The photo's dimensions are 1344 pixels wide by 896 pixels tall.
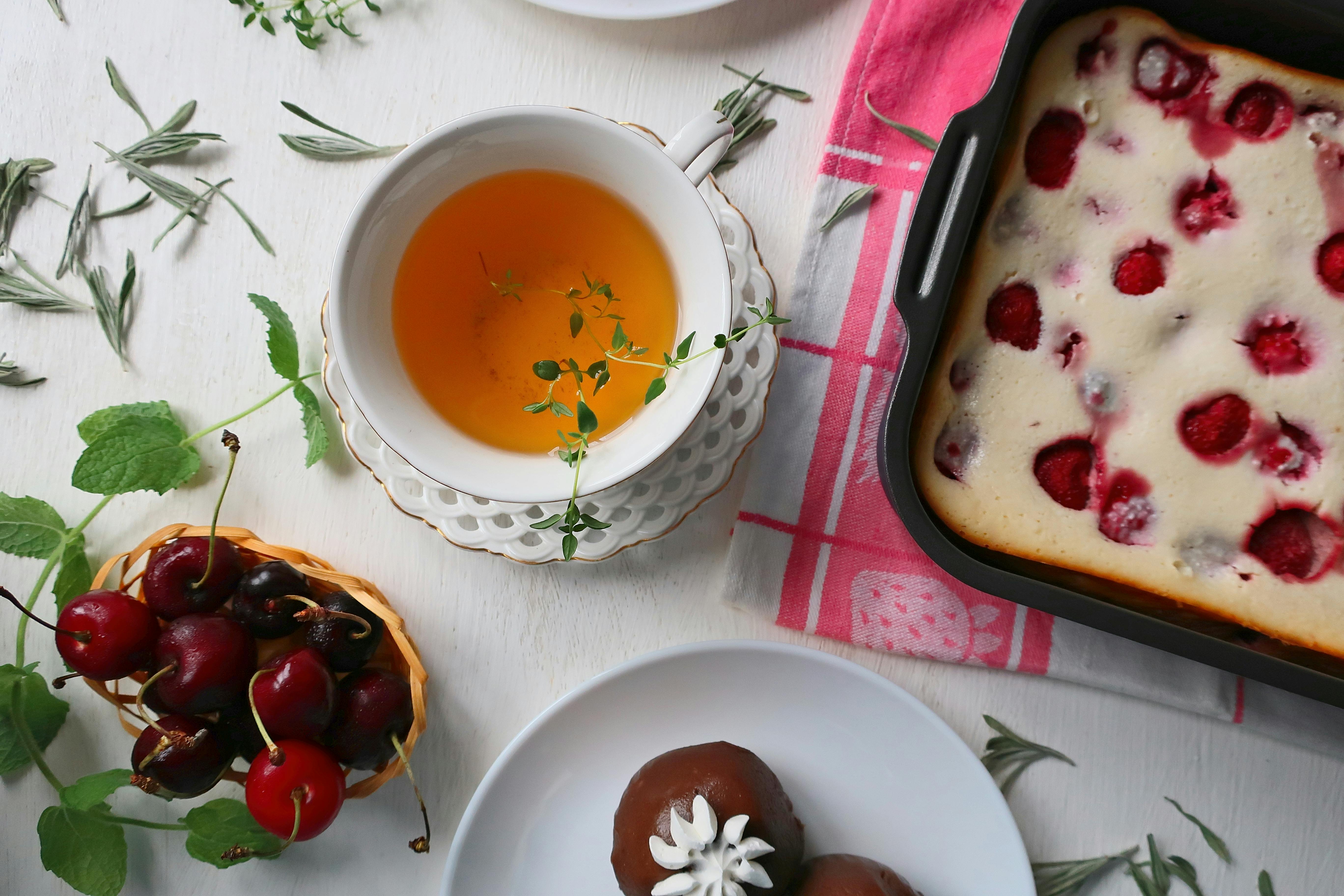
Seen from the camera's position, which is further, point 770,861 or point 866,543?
point 866,543

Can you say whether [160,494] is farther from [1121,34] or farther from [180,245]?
[1121,34]

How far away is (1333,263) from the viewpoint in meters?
0.89

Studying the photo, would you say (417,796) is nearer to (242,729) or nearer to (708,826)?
(242,729)

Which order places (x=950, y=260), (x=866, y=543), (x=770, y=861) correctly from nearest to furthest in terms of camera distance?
1. (x=950, y=260)
2. (x=770, y=861)
3. (x=866, y=543)

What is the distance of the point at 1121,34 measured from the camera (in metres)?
0.91

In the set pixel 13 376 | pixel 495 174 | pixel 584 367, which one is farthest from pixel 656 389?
pixel 13 376

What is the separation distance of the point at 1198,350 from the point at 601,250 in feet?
2.25

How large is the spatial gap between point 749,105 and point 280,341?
68 cm

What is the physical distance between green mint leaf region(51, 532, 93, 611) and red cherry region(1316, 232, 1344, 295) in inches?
60.1

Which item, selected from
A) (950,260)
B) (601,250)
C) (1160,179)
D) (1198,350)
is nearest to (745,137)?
(601,250)

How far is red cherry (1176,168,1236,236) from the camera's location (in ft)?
2.95

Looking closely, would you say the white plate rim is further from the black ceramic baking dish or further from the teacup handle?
the black ceramic baking dish

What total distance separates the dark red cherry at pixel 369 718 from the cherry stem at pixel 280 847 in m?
0.07

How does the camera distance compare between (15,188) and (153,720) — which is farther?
(15,188)
